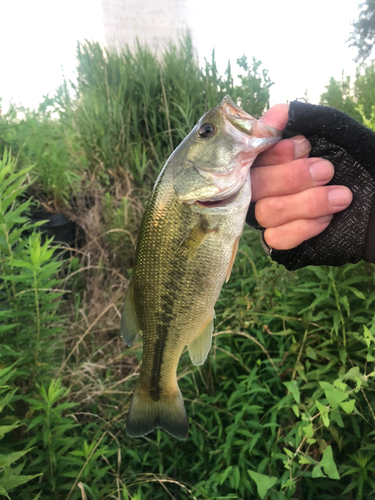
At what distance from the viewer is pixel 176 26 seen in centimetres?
691

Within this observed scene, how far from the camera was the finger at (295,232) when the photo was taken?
112 cm

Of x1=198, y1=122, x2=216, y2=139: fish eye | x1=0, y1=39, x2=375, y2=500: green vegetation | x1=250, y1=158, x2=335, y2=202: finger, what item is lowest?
x1=0, y1=39, x2=375, y2=500: green vegetation

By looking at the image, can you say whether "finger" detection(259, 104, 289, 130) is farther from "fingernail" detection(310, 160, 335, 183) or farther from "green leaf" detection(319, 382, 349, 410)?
"green leaf" detection(319, 382, 349, 410)

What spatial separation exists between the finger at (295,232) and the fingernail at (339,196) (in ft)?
0.22

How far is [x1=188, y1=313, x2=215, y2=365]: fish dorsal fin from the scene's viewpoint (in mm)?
1205

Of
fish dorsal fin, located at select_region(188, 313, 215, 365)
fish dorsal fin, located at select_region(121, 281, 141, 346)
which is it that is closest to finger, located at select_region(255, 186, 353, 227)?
fish dorsal fin, located at select_region(188, 313, 215, 365)

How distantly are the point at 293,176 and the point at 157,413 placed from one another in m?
1.04

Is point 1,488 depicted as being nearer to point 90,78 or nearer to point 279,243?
point 279,243

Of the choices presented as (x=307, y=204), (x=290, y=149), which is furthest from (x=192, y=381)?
(x=290, y=149)

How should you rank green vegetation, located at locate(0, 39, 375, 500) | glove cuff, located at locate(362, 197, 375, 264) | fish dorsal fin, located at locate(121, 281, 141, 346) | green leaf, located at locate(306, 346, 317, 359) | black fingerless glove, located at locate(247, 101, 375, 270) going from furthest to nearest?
green leaf, located at locate(306, 346, 317, 359)
green vegetation, located at locate(0, 39, 375, 500)
fish dorsal fin, located at locate(121, 281, 141, 346)
glove cuff, located at locate(362, 197, 375, 264)
black fingerless glove, located at locate(247, 101, 375, 270)

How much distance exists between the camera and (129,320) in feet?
4.09

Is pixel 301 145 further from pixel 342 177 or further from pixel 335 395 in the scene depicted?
pixel 335 395

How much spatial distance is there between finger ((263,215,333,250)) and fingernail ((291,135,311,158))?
23 cm

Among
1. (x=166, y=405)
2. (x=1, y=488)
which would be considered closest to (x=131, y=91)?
(x=166, y=405)
